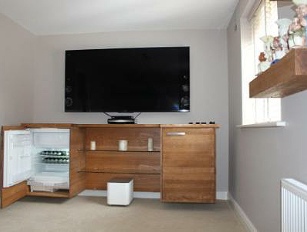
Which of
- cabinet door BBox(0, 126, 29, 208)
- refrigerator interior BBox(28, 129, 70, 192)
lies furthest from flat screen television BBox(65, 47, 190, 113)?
cabinet door BBox(0, 126, 29, 208)

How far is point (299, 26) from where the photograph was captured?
1015 millimetres

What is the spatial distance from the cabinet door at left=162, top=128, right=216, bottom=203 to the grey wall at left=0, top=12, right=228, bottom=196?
66 centimetres

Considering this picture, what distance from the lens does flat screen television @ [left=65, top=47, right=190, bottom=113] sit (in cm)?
348

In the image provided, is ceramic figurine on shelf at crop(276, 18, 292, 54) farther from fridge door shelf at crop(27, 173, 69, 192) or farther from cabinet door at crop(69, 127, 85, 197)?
fridge door shelf at crop(27, 173, 69, 192)

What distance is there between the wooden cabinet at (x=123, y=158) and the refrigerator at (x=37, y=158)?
1.16 feet

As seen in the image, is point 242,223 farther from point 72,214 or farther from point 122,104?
point 122,104

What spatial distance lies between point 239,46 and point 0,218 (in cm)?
296

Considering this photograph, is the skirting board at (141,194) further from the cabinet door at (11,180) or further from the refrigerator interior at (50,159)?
the cabinet door at (11,180)

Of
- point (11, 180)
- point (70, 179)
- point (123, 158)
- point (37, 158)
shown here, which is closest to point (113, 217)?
point (70, 179)

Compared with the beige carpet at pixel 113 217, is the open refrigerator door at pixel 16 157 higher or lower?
higher

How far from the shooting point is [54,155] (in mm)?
3484

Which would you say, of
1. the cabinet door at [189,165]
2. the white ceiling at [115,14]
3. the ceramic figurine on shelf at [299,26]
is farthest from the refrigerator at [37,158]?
the ceramic figurine on shelf at [299,26]

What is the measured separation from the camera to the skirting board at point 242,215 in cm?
233

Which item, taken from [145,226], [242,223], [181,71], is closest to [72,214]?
[145,226]
